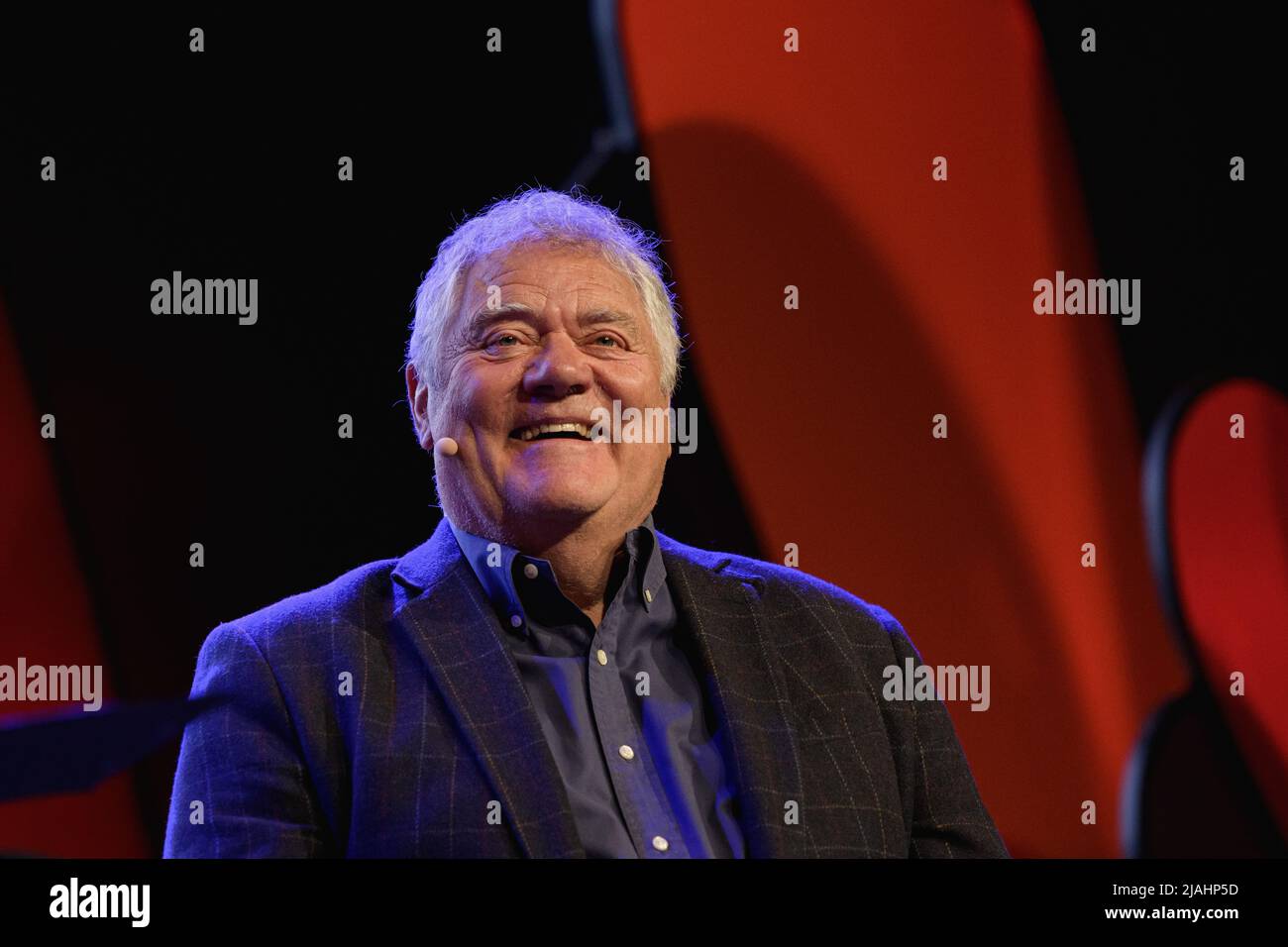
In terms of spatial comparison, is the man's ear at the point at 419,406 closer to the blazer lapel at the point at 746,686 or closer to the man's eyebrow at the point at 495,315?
the man's eyebrow at the point at 495,315

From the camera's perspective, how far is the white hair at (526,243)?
244cm

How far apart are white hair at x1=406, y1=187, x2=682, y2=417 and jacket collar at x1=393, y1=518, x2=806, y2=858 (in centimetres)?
37

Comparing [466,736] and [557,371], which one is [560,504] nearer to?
[557,371]

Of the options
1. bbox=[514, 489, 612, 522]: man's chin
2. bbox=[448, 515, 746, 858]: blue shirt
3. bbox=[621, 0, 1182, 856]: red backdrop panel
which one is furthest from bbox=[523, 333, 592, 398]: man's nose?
bbox=[621, 0, 1182, 856]: red backdrop panel

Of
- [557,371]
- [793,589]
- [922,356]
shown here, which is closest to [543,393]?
[557,371]

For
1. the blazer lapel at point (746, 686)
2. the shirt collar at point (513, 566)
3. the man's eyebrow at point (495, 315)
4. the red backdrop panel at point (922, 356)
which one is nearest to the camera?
the blazer lapel at point (746, 686)

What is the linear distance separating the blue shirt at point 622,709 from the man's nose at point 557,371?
29cm

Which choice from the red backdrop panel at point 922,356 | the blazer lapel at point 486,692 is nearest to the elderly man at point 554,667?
the blazer lapel at point 486,692

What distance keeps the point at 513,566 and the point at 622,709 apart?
0.32 m

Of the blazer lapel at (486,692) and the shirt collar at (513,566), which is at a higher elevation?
the shirt collar at (513,566)

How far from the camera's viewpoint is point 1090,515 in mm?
2928

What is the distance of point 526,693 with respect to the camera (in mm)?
2117

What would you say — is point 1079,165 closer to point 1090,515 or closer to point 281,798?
point 1090,515
